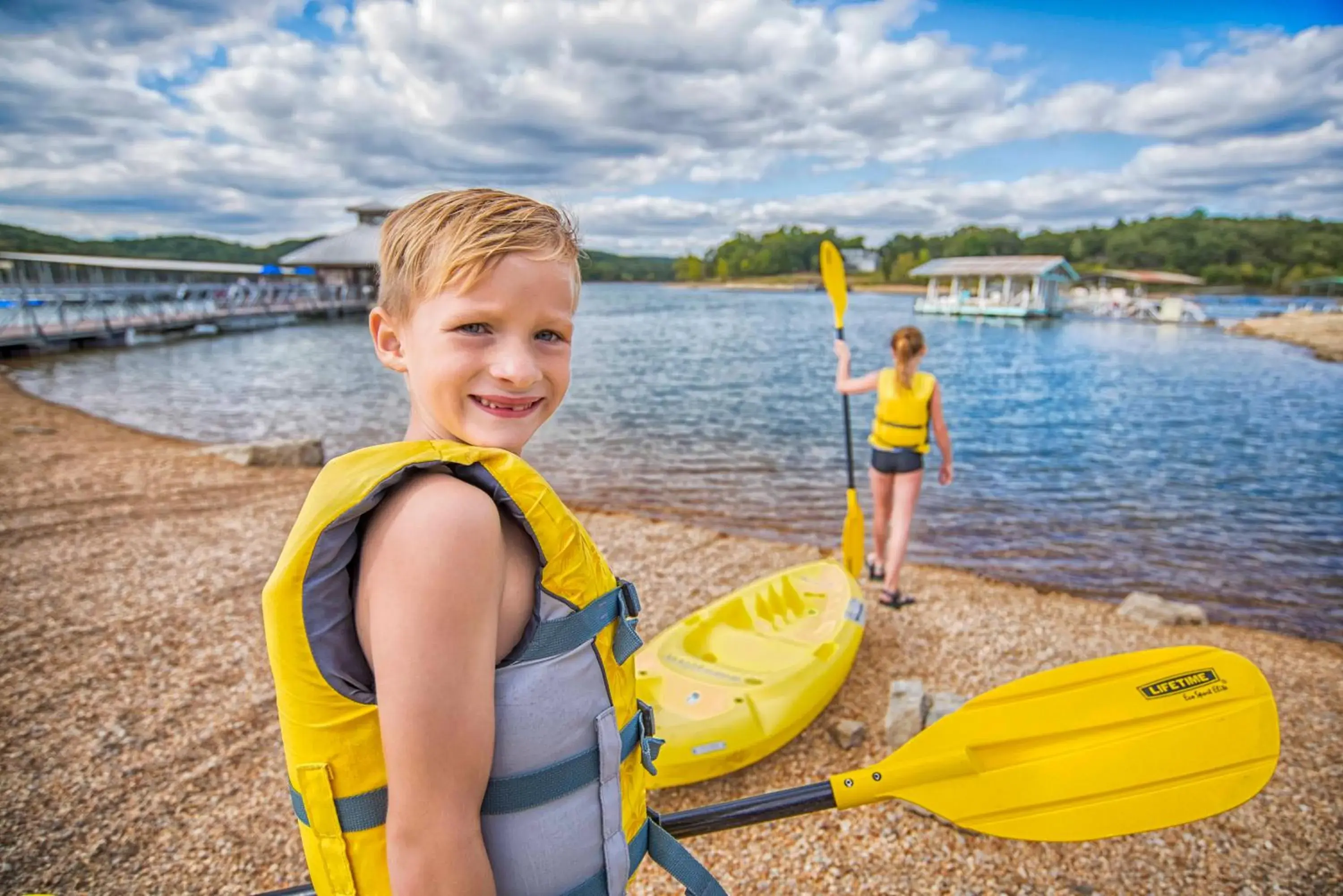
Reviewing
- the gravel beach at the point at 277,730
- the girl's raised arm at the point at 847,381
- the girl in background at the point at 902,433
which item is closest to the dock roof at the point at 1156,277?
the girl's raised arm at the point at 847,381

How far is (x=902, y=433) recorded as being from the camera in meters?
5.86

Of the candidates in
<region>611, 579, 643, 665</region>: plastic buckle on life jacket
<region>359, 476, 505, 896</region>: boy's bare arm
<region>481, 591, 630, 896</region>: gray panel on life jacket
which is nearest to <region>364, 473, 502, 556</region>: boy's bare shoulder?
<region>359, 476, 505, 896</region>: boy's bare arm

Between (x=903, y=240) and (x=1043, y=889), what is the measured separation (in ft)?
450

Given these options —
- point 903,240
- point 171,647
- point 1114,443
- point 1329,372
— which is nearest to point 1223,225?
point 903,240

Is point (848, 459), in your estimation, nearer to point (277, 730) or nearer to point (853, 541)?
point (853, 541)

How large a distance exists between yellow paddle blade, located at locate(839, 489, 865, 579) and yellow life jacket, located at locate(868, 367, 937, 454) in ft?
2.31

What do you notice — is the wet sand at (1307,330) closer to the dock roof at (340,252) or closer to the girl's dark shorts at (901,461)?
the girl's dark shorts at (901,461)

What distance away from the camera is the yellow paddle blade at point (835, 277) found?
725 centimetres

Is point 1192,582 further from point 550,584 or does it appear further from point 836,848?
point 550,584

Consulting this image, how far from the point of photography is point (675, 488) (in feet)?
33.6

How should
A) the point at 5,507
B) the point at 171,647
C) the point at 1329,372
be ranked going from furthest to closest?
the point at 1329,372 → the point at 5,507 → the point at 171,647

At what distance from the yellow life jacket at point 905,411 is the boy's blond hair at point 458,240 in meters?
4.88

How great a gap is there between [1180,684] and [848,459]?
4.70 m

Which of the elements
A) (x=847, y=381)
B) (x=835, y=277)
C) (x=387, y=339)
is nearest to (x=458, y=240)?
(x=387, y=339)
